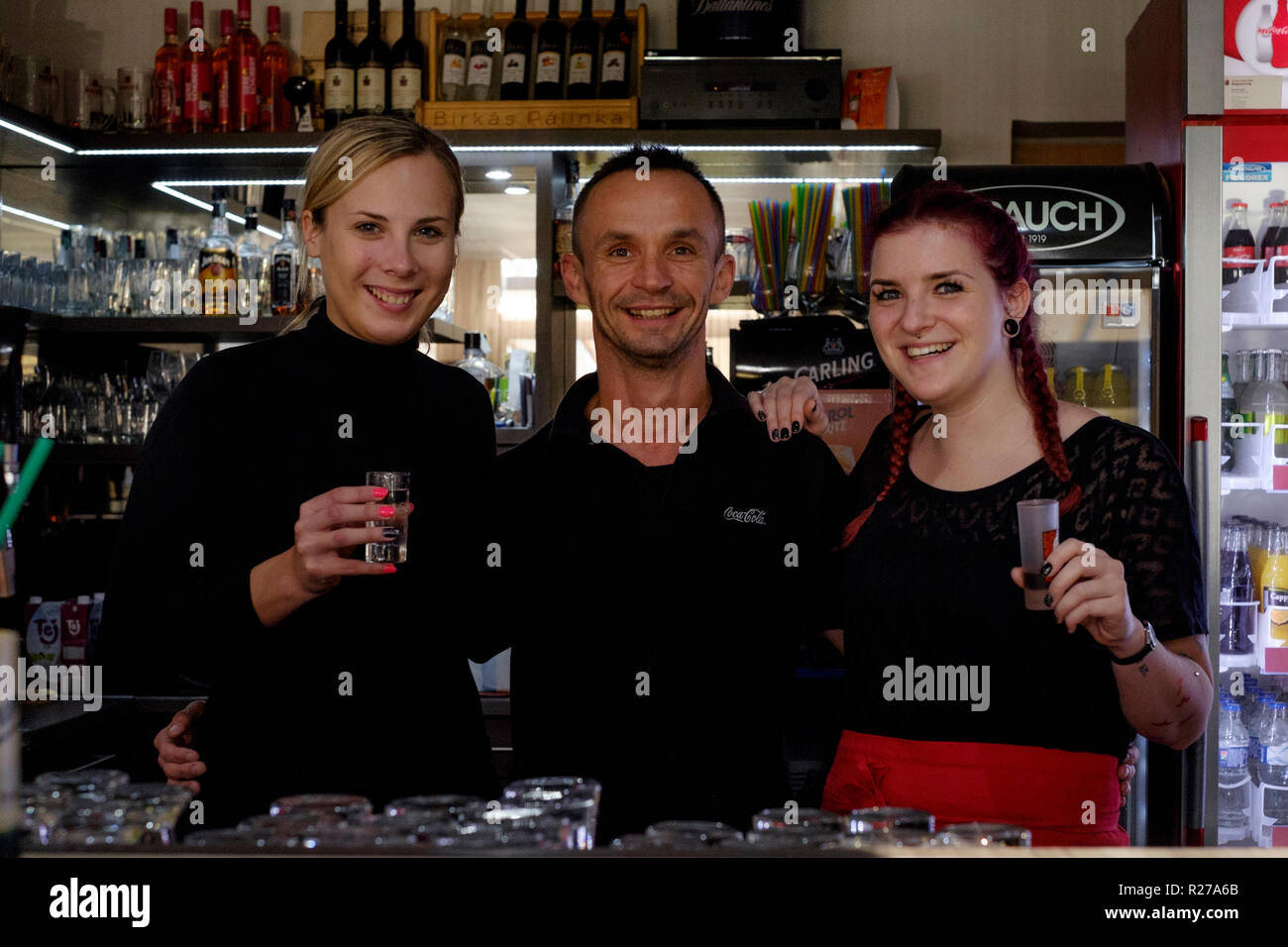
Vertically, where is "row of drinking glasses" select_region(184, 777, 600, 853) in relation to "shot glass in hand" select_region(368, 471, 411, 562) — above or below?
below

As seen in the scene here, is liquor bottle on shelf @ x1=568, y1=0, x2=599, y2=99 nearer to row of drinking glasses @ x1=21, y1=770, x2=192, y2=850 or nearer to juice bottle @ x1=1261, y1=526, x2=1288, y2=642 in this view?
juice bottle @ x1=1261, y1=526, x2=1288, y2=642

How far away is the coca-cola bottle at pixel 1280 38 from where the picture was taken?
10.6 ft

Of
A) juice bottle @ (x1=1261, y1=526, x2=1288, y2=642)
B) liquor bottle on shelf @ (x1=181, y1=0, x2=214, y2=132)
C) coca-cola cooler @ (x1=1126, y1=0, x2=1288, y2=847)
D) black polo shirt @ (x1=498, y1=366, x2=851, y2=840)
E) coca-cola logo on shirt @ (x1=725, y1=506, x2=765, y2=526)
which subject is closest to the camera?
black polo shirt @ (x1=498, y1=366, x2=851, y2=840)

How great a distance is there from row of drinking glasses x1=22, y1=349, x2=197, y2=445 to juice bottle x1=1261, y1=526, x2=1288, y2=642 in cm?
352

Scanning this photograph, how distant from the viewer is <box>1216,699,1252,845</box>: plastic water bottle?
3.34 metres

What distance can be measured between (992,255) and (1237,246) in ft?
6.40

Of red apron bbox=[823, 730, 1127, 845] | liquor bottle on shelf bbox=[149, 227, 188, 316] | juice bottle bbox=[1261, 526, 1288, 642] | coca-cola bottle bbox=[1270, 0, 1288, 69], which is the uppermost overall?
coca-cola bottle bbox=[1270, 0, 1288, 69]

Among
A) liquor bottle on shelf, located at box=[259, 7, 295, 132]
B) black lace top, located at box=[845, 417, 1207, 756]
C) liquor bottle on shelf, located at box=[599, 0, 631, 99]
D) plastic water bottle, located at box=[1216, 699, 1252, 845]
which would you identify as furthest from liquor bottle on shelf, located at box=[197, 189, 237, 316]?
plastic water bottle, located at box=[1216, 699, 1252, 845]

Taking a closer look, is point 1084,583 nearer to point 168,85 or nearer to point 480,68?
point 480,68

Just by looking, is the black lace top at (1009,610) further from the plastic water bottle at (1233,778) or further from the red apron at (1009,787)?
the plastic water bottle at (1233,778)

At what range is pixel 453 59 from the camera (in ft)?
13.4

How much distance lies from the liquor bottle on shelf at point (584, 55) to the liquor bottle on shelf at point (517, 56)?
16 centimetres
